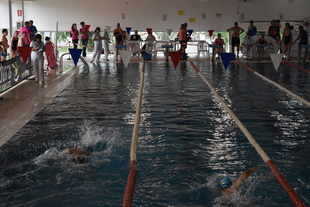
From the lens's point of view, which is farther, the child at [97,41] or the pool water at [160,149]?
the child at [97,41]

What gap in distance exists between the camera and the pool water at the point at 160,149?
3438mm

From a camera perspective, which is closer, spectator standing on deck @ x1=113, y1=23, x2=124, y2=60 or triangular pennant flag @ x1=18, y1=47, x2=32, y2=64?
triangular pennant flag @ x1=18, y1=47, x2=32, y2=64

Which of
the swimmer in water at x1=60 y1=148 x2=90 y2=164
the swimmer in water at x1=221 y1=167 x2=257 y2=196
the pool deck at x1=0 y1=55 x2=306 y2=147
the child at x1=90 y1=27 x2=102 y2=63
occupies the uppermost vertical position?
the child at x1=90 y1=27 x2=102 y2=63

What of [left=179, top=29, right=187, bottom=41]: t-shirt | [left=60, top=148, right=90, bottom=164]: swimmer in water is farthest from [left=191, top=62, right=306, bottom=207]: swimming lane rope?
[left=179, top=29, right=187, bottom=41]: t-shirt

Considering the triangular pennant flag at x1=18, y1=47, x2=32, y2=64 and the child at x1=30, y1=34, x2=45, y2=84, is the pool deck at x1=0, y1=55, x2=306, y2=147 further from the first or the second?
the triangular pennant flag at x1=18, y1=47, x2=32, y2=64

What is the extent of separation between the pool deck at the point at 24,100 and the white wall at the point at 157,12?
390 inches

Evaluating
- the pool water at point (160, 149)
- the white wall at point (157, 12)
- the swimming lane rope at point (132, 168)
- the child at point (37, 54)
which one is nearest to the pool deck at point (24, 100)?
the pool water at point (160, 149)

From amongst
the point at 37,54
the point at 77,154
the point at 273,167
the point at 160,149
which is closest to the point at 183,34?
the point at 37,54

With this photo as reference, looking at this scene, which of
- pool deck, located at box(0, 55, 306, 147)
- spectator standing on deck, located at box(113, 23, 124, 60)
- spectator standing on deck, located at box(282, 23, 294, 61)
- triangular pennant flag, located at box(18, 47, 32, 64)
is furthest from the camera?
spectator standing on deck, located at box(113, 23, 124, 60)

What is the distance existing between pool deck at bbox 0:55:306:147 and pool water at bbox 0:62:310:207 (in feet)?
0.69

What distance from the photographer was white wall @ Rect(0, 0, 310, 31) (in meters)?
20.3

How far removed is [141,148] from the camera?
4668mm

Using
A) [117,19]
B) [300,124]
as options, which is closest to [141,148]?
[300,124]

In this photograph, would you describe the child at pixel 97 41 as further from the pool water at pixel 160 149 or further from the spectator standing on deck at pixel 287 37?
the spectator standing on deck at pixel 287 37
